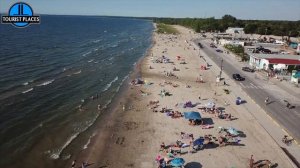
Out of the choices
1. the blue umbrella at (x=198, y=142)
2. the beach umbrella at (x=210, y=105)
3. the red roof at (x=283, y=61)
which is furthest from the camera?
the red roof at (x=283, y=61)

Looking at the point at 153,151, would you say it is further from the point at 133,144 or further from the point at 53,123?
the point at 53,123

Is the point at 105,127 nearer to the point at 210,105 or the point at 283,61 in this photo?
the point at 210,105

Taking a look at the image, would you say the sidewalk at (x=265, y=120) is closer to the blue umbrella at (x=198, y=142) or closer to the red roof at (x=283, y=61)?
the blue umbrella at (x=198, y=142)

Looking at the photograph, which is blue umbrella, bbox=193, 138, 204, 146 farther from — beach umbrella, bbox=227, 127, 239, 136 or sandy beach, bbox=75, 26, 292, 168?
beach umbrella, bbox=227, 127, 239, 136

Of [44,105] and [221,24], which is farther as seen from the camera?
[221,24]

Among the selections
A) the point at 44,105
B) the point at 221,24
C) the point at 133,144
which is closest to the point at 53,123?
the point at 44,105

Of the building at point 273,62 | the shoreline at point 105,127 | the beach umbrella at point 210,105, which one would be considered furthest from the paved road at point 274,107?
the shoreline at point 105,127

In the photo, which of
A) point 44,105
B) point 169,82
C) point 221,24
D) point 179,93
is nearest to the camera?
point 44,105

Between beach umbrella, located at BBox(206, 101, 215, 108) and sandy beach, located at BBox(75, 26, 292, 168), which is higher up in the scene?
beach umbrella, located at BBox(206, 101, 215, 108)

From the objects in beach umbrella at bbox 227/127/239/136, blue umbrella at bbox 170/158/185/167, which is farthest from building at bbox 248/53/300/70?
blue umbrella at bbox 170/158/185/167
